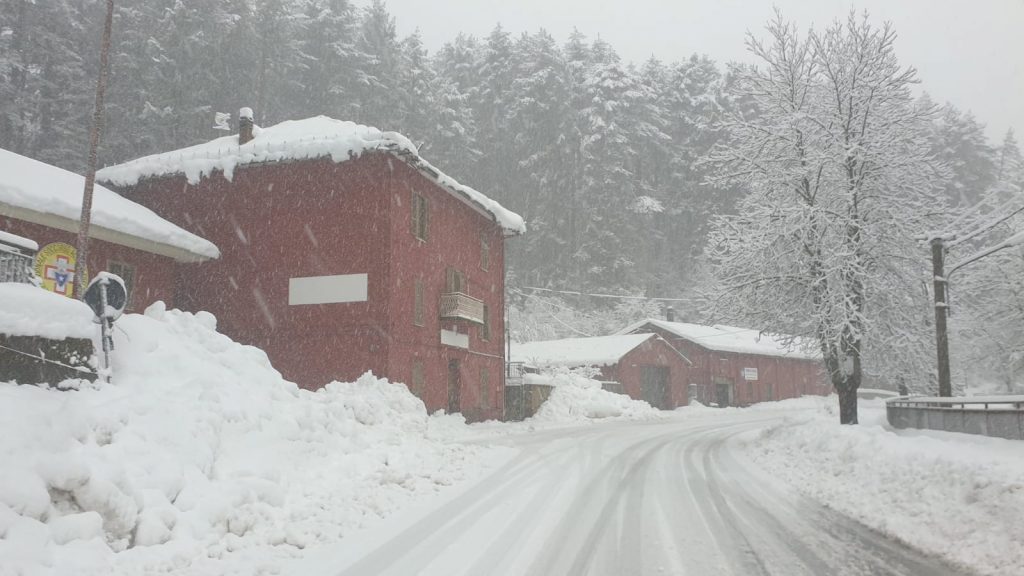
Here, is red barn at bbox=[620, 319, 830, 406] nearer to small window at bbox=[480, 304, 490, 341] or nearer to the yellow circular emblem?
small window at bbox=[480, 304, 490, 341]

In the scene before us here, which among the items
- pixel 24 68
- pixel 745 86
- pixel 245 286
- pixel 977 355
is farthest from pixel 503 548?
pixel 24 68

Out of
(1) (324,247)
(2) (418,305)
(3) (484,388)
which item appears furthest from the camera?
(3) (484,388)

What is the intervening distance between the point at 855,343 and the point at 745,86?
9282 millimetres

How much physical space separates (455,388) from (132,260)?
38.7 feet

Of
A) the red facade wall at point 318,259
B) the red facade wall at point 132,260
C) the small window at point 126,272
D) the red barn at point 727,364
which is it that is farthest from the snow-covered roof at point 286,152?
the red barn at point 727,364

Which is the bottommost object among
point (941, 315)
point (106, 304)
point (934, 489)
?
point (934, 489)

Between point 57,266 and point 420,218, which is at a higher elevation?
point 420,218

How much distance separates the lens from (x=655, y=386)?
44.2 meters

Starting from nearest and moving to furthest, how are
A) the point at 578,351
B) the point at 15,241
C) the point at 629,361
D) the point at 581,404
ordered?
the point at 15,241 < the point at 581,404 < the point at 629,361 < the point at 578,351

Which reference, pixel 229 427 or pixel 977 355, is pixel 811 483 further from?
pixel 977 355

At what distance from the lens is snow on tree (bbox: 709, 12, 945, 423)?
1855 centimetres

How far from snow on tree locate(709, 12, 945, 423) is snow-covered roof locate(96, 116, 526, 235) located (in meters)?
9.78

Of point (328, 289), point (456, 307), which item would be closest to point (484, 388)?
point (456, 307)

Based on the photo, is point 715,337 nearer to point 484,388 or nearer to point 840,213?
point 484,388
